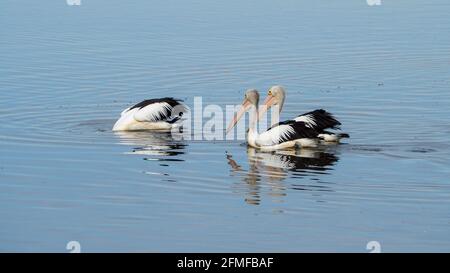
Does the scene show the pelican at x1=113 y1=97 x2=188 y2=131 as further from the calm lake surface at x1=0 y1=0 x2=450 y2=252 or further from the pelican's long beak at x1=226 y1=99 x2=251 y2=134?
the pelican's long beak at x1=226 y1=99 x2=251 y2=134

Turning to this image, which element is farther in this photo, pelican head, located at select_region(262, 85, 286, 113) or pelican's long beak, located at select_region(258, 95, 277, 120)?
pelican's long beak, located at select_region(258, 95, 277, 120)

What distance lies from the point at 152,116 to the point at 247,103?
1.25 metres

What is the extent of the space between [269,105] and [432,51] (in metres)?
6.08

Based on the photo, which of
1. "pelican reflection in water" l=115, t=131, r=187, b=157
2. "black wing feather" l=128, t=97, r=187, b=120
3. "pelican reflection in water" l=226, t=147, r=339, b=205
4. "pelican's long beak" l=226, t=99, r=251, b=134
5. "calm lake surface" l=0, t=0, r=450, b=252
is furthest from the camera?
"black wing feather" l=128, t=97, r=187, b=120

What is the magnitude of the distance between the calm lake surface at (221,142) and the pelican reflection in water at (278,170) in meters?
0.03

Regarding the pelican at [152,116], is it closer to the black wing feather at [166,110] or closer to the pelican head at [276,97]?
the black wing feather at [166,110]

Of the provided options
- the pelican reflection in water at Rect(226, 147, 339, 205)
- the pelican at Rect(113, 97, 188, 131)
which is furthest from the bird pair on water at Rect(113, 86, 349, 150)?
the pelican reflection in water at Rect(226, 147, 339, 205)

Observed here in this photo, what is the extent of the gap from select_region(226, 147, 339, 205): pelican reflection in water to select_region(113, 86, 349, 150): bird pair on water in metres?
0.14

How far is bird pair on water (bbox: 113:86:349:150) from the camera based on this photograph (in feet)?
42.3

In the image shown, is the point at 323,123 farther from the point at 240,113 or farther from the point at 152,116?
the point at 152,116

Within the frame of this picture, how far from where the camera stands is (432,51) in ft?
63.6

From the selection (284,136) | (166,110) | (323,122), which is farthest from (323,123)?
(166,110)

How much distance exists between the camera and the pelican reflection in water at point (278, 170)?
10750 mm
